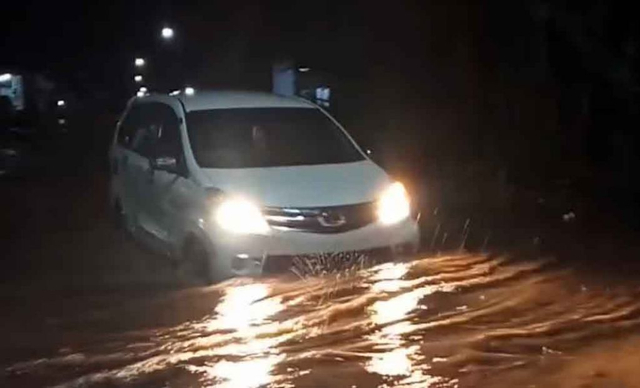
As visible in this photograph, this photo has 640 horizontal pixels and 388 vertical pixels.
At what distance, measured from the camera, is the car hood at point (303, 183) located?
10.1 meters

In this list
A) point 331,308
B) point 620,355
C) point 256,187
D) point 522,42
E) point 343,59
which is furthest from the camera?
point 343,59

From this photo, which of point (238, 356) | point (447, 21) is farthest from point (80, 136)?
point (238, 356)

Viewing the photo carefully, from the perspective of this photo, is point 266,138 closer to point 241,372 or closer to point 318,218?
point 318,218

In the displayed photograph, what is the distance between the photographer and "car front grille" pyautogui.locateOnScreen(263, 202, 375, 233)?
10023 mm

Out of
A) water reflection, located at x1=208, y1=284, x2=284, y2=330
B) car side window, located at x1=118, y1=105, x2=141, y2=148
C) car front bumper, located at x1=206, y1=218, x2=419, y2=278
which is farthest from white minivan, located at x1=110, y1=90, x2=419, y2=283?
car side window, located at x1=118, y1=105, x2=141, y2=148

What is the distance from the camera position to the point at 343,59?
83.6ft

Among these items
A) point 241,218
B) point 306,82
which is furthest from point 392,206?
point 306,82

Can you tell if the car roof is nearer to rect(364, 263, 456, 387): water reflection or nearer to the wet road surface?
the wet road surface

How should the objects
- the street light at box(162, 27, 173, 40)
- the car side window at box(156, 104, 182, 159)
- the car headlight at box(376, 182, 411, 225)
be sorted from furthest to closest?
the street light at box(162, 27, 173, 40) → the car side window at box(156, 104, 182, 159) → the car headlight at box(376, 182, 411, 225)

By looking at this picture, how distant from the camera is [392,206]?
1049 centimetres

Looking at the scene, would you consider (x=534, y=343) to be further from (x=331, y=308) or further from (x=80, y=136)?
(x=80, y=136)

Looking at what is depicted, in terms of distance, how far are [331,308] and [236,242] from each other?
99cm

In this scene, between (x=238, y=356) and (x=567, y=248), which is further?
(x=567, y=248)

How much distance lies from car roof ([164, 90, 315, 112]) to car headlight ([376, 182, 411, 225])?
1841 millimetres
